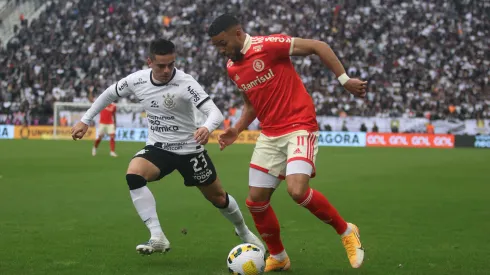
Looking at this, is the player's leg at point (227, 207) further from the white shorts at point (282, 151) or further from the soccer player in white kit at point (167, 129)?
the white shorts at point (282, 151)

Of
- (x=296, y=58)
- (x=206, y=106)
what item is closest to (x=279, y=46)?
(x=206, y=106)

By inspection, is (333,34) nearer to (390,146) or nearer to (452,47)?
(452,47)

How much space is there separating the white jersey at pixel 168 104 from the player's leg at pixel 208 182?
11cm

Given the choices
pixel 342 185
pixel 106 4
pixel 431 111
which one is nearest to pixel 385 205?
pixel 342 185

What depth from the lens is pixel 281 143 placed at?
6938 millimetres

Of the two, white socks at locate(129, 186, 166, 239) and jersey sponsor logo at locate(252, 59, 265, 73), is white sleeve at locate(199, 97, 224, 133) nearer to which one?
jersey sponsor logo at locate(252, 59, 265, 73)

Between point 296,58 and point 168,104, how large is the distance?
36.3 metres

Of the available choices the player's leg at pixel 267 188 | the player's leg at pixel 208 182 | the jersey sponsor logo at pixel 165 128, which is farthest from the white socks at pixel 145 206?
the player's leg at pixel 267 188

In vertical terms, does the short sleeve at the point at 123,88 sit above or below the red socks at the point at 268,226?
above

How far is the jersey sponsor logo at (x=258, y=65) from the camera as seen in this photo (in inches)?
273

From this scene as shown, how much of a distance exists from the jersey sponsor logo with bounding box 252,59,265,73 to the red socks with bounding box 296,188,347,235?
127cm

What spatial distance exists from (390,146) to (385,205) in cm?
2549

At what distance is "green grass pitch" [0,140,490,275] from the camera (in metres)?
7.13

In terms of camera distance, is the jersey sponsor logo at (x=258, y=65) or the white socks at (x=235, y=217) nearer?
the jersey sponsor logo at (x=258, y=65)
